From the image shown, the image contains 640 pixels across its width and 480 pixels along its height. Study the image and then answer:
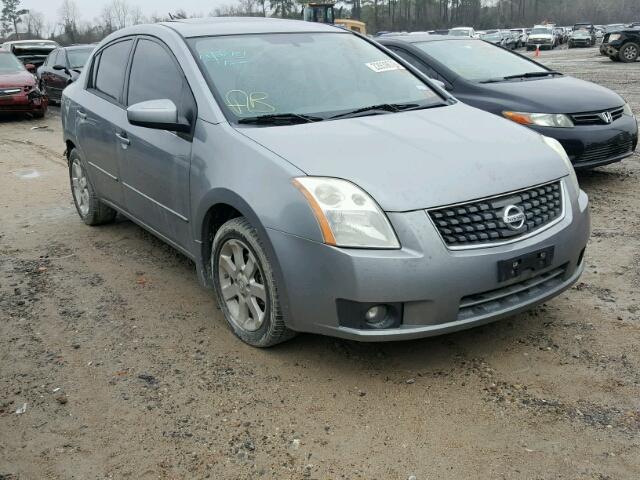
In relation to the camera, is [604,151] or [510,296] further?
[604,151]

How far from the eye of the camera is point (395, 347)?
3477mm

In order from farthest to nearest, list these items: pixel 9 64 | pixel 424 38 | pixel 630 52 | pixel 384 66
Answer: pixel 630 52 → pixel 9 64 → pixel 424 38 → pixel 384 66

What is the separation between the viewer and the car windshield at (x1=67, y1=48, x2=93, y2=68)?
1493 centimetres

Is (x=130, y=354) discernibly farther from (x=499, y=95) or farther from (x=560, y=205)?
(x=499, y=95)

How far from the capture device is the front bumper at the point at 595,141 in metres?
6.08

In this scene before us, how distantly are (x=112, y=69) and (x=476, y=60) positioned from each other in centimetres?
399

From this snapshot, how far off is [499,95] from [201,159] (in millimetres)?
3849

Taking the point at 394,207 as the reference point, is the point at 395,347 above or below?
below

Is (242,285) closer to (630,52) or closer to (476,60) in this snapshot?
(476,60)

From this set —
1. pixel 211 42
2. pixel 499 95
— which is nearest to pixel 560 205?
pixel 211 42

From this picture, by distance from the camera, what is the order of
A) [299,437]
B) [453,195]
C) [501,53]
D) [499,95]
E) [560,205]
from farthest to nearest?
[501,53] → [499,95] → [560,205] → [453,195] → [299,437]

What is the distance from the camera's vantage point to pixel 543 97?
6.32m

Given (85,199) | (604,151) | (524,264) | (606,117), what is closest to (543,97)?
(606,117)

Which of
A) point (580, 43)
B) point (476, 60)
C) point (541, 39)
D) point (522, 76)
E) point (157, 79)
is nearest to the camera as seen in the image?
point (157, 79)
